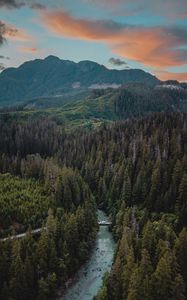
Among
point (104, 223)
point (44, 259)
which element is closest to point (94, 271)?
point (44, 259)

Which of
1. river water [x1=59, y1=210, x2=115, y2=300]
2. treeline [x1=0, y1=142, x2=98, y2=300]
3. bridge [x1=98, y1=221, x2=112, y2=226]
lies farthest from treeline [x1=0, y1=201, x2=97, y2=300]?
bridge [x1=98, y1=221, x2=112, y2=226]

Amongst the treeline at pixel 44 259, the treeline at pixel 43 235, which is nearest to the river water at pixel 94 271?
the treeline at pixel 43 235

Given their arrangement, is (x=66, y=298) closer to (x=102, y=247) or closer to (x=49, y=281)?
(x=49, y=281)

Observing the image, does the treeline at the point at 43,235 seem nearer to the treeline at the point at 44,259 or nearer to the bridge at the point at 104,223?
the treeline at the point at 44,259

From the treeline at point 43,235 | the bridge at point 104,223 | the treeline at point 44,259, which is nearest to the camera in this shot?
the treeline at point 44,259

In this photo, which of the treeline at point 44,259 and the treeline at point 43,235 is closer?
the treeline at point 44,259

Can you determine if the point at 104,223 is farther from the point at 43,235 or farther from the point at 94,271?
the point at 43,235

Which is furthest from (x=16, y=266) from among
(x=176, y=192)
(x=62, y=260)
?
(x=176, y=192)

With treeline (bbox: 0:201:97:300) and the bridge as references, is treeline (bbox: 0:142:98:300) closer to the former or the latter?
treeline (bbox: 0:201:97:300)

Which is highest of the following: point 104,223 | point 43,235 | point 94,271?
point 43,235
